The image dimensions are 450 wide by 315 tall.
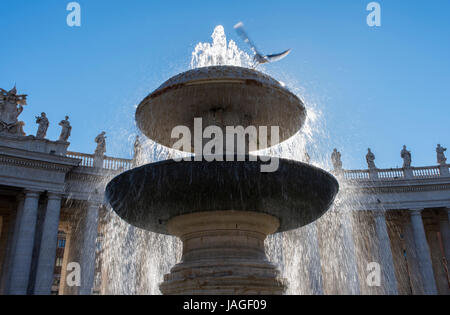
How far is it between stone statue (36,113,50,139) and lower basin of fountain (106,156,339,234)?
1887cm

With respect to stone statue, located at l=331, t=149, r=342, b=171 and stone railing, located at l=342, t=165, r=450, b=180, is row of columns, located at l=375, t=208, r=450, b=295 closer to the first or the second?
stone railing, located at l=342, t=165, r=450, b=180

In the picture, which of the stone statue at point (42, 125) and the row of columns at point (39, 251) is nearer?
the row of columns at point (39, 251)

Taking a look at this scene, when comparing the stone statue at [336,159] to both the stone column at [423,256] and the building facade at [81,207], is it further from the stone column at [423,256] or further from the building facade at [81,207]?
the stone column at [423,256]

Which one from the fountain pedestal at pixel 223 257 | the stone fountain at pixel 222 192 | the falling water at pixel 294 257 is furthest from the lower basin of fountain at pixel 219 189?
the falling water at pixel 294 257

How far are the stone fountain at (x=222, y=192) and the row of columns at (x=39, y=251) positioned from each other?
49.5 feet

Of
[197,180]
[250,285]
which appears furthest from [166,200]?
[250,285]

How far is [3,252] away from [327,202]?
2479 cm

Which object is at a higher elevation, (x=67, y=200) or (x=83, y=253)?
(x=67, y=200)

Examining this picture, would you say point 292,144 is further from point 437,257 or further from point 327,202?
point 437,257

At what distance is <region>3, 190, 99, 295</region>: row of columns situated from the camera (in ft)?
71.5

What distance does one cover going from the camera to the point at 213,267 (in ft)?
27.0

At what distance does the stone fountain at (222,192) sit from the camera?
26.2 feet

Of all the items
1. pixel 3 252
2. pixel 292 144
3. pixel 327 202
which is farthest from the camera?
pixel 3 252

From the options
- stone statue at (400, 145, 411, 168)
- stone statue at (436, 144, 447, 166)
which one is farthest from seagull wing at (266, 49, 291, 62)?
stone statue at (436, 144, 447, 166)
